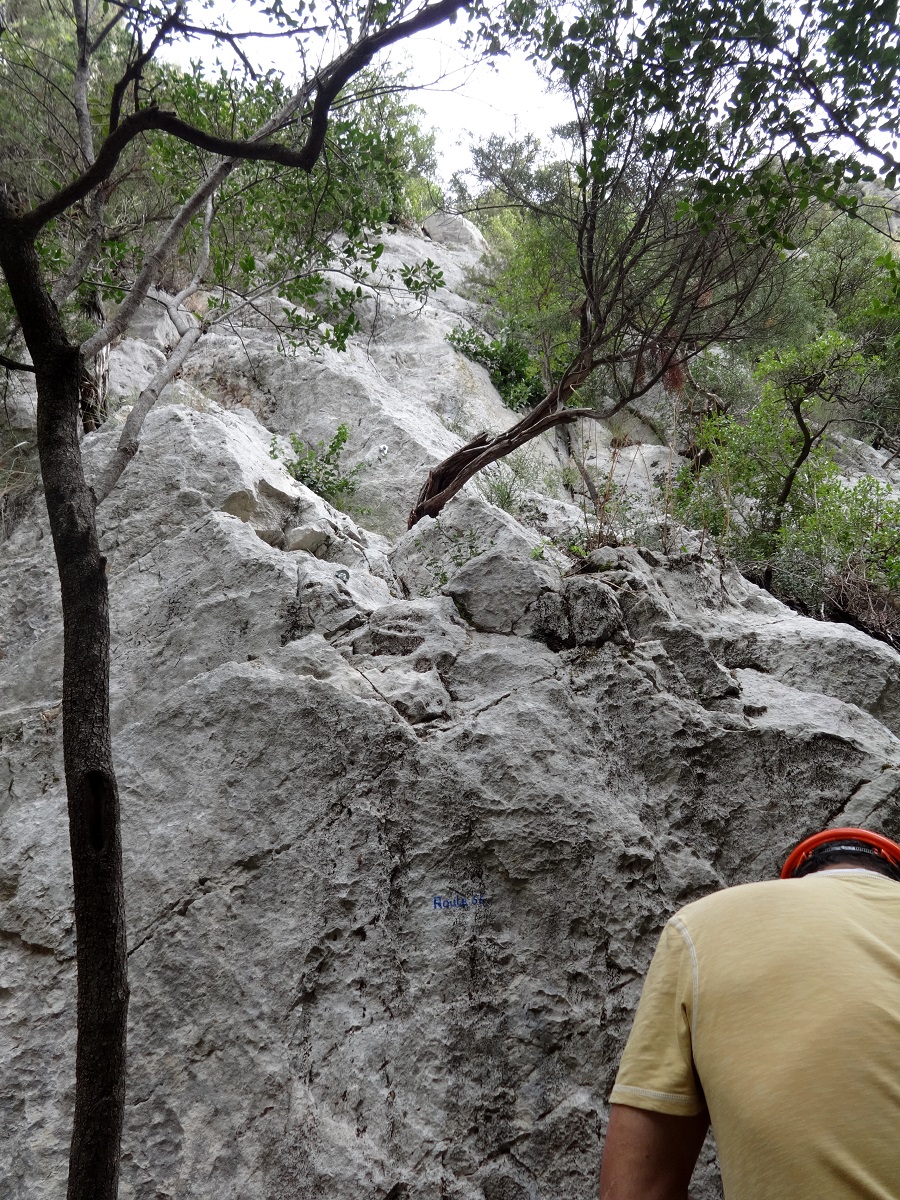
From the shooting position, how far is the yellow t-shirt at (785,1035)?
140cm

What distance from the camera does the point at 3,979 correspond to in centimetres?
303

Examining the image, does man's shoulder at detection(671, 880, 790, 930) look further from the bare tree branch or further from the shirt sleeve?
the bare tree branch

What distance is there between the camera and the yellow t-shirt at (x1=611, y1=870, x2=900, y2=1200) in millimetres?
1397

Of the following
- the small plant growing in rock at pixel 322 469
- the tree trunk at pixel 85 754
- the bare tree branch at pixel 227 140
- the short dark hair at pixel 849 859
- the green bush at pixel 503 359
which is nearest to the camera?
the short dark hair at pixel 849 859

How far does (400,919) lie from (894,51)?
4.13m

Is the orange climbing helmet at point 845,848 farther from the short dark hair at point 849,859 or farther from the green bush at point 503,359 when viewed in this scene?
the green bush at point 503,359

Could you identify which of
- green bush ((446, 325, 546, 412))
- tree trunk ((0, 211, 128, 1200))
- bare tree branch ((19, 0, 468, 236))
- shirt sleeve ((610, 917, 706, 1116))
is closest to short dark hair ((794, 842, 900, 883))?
shirt sleeve ((610, 917, 706, 1116))

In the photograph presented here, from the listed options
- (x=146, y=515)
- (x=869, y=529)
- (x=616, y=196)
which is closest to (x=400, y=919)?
(x=146, y=515)

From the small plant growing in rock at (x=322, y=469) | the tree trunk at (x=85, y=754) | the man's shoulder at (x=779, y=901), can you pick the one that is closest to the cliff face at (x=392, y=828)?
the tree trunk at (x=85, y=754)

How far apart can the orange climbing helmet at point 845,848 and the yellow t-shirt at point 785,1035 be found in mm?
150

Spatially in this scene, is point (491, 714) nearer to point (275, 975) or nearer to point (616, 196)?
point (275, 975)

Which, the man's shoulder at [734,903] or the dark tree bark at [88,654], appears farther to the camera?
the dark tree bark at [88,654]

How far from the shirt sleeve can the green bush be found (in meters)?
10.2

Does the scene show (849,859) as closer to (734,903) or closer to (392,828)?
(734,903)
